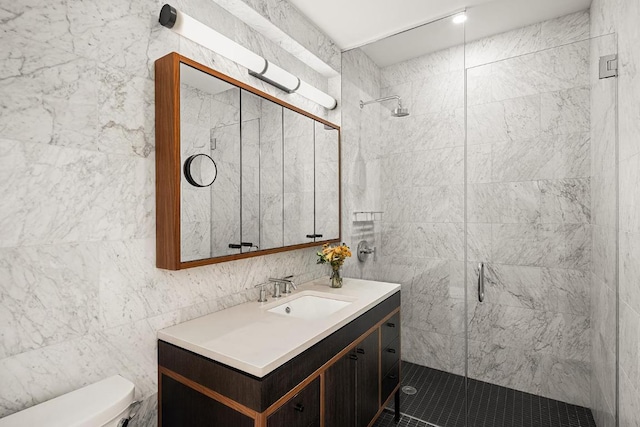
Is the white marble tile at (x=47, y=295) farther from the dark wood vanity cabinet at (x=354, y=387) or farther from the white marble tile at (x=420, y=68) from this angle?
the white marble tile at (x=420, y=68)

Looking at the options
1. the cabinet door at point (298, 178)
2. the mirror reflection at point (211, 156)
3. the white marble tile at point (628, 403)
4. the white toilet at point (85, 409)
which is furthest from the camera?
the cabinet door at point (298, 178)

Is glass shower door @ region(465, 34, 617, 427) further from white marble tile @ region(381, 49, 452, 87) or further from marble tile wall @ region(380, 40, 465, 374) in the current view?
white marble tile @ region(381, 49, 452, 87)

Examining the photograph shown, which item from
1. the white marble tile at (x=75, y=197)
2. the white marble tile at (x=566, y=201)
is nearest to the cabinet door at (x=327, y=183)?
the white marble tile at (x=75, y=197)

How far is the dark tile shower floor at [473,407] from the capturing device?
6.08ft

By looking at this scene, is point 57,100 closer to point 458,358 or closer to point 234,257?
point 234,257

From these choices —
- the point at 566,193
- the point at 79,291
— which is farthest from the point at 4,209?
the point at 566,193

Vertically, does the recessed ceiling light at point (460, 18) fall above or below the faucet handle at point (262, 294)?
above

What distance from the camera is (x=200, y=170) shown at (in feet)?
5.06

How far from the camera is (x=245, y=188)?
1.82m

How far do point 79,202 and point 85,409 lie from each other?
2.30 feet

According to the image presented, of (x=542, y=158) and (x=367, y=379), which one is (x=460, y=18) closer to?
(x=542, y=158)

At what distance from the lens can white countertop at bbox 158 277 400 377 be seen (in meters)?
1.21

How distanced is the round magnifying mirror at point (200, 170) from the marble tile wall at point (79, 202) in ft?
0.52

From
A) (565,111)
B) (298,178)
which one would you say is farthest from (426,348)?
(565,111)
